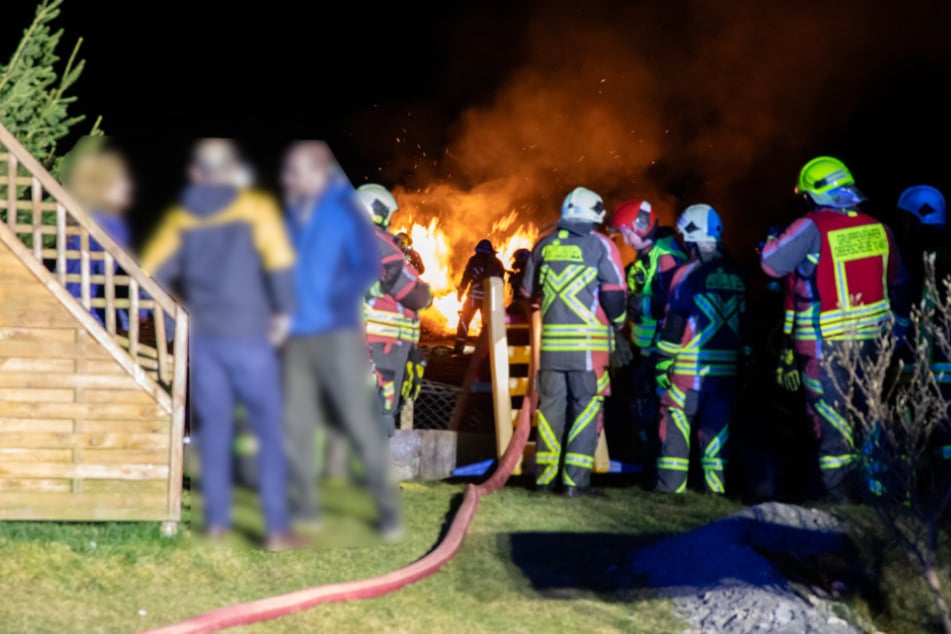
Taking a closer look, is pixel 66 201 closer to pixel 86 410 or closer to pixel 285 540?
pixel 86 410

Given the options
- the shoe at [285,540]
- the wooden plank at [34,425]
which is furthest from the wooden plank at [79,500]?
the shoe at [285,540]

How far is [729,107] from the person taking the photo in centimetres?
2300

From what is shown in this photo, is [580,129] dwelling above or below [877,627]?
above

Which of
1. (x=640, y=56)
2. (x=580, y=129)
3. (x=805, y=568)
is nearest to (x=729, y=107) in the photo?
(x=640, y=56)

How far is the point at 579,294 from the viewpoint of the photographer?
1019 cm

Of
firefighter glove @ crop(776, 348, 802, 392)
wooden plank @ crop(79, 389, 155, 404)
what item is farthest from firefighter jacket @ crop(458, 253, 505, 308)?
wooden plank @ crop(79, 389, 155, 404)

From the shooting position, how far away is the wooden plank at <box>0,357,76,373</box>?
26.1ft

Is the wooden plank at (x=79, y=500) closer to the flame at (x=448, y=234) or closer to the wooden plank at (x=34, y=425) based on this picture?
the wooden plank at (x=34, y=425)

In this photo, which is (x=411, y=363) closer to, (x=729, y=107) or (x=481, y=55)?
(x=729, y=107)

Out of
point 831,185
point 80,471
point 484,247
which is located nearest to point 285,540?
point 80,471

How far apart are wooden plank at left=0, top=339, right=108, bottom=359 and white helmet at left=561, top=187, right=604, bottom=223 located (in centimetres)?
376

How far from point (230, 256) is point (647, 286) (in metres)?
7.48

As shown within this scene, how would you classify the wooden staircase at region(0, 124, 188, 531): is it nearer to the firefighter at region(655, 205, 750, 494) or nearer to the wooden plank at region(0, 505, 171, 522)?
the wooden plank at region(0, 505, 171, 522)

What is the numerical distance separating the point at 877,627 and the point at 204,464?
4.98 metres
